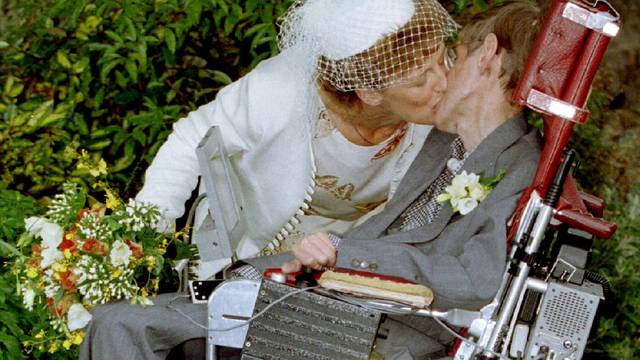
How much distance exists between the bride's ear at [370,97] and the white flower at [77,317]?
1.12m

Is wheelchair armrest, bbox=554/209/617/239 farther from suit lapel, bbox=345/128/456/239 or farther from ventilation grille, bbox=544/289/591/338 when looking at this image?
suit lapel, bbox=345/128/456/239

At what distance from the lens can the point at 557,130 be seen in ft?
9.15

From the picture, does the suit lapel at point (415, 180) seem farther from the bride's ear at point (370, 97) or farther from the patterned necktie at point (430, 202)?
the bride's ear at point (370, 97)

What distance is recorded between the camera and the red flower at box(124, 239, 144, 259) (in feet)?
9.76

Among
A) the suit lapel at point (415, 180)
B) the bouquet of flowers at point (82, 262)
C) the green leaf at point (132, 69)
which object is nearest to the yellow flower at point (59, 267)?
the bouquet of flowers at point (82, 262)

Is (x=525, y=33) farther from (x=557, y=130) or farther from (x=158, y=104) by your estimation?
(x=158, y=104)

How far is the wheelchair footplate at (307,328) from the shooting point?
9.02 ft

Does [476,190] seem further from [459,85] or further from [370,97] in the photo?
[370,97]

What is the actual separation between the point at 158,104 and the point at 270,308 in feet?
7.44

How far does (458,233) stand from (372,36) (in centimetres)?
66

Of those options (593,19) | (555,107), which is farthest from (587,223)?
(593,19)


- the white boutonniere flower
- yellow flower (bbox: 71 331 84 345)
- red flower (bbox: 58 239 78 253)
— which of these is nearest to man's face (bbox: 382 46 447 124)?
the white boutonniere flower

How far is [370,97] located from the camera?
3.32 m

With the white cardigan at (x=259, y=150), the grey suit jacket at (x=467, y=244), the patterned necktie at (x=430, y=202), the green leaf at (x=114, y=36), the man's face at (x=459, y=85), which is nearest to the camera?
the grey suit jacket at (x=467, y=244)
